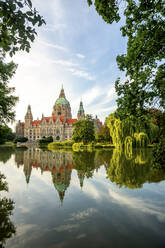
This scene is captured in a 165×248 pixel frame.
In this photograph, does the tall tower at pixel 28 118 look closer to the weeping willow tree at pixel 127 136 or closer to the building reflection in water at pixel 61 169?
the weeping willow tree at pixel 127 136

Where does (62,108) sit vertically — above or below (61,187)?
above

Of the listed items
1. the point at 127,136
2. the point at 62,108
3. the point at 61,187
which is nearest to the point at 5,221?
the point at 61,187

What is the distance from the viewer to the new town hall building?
9081 centimetres

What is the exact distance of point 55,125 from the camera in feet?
301

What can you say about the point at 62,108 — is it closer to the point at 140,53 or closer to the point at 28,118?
the point at 28,118

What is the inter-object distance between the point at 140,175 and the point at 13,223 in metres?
6.52

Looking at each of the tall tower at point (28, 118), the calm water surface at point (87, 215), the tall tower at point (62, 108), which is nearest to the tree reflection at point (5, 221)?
the calm water surface at point (87, 215)

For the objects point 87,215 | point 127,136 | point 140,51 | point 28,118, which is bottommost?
point 87,215

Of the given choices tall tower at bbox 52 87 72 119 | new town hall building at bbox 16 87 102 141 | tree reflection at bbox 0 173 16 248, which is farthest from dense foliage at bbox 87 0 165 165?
tall tower at bbox 52 87 72 119

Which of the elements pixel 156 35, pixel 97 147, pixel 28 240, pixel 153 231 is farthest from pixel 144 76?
pixel 97 147

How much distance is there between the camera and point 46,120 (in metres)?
94.5

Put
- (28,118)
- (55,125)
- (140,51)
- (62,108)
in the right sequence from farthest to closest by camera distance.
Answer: (62,108) → (28,118) → (55,125) → (140,51)

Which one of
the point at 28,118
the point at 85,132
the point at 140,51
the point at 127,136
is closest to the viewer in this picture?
the point at 140,51

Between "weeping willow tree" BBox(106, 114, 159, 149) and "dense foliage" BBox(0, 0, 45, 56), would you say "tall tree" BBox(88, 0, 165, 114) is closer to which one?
"dense foliage" BBox(0, 0, 45, 56)
